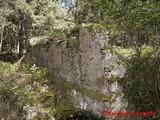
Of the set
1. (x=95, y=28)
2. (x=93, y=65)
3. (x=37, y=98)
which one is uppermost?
(x=95, y=28)

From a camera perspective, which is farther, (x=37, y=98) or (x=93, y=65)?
(x=37, y=98)

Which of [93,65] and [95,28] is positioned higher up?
Answer: [95,28]

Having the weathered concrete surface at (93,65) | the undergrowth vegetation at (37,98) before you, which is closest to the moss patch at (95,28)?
the weathered concrete surface at (93,65)

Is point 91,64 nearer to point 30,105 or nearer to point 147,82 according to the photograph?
point 147,82

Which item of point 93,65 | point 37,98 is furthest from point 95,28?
point 37,98

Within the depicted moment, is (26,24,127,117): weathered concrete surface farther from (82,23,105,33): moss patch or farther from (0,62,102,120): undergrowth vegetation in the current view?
(0,62,102,120): undergrowth vegetation

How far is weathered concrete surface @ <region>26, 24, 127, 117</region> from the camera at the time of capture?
18.2 feet

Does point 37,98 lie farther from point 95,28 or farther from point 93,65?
point 95,28

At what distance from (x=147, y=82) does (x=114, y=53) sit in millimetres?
1045

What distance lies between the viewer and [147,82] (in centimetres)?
582

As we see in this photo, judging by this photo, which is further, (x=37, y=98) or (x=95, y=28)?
(x=37, y=98)

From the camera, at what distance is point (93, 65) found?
5910 millimetres

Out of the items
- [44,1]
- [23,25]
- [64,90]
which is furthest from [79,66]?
[23,25]

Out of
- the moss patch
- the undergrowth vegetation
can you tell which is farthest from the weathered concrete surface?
the undergrowth vegetation
